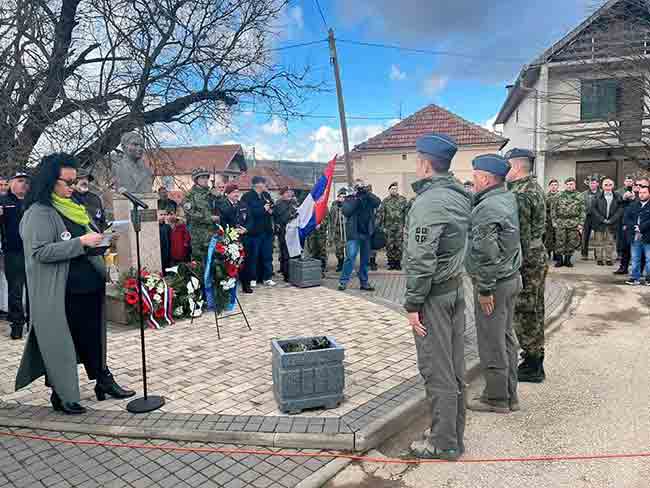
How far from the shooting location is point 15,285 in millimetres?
6410

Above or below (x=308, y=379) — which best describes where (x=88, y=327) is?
above

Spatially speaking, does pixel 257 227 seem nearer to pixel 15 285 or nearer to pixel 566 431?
pixel 15 285

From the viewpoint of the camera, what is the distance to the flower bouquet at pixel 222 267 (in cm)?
671

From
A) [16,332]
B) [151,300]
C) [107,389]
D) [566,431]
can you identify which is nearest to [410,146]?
[151,300]

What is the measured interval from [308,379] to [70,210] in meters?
2.32

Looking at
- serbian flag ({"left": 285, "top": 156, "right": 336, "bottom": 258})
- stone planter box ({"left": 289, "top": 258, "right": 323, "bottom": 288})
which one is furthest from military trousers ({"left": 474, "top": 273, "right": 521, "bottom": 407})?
stone planter box ({"left": 289, "top": 258, "right": 323, "bottom": 288})

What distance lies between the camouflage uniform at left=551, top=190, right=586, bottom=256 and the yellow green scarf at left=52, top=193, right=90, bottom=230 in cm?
1044

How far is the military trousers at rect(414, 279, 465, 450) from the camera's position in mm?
3230

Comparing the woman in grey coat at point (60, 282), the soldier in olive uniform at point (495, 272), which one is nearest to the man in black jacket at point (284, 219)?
the woman in grey coat at point (60, 282)

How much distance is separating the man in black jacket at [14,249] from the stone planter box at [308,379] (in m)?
4.16

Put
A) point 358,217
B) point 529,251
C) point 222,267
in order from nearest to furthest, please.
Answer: point 529,251, point 222,267, point 358,217

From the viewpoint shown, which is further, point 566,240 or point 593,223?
point 593,223

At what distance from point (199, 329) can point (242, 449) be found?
10.4 feet

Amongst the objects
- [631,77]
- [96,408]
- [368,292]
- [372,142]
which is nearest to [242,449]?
[96,408]
